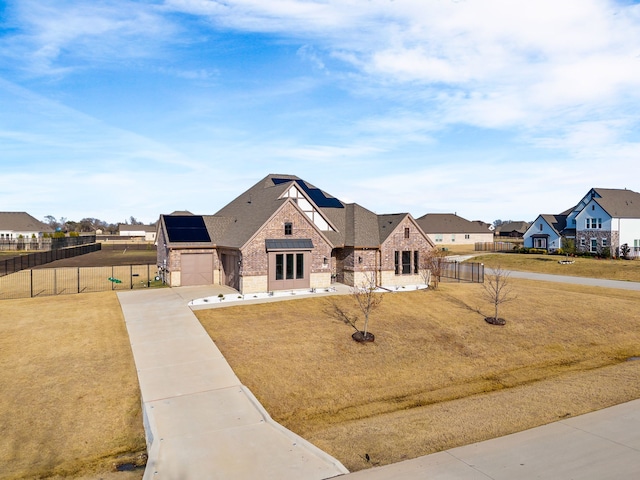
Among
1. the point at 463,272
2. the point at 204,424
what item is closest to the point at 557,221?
the point at 463,272

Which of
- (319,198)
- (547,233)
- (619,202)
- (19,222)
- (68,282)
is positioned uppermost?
(619,202)

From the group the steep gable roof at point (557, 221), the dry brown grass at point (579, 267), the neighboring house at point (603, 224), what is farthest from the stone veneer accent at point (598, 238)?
the dry brown grass at point (579, 267)

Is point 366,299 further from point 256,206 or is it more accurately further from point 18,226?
point 18,226

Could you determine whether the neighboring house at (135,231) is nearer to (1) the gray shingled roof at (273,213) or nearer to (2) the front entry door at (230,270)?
(1) the gray shingled roof at (273,213)

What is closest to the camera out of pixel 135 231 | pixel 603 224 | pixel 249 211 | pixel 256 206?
pixel 256 206

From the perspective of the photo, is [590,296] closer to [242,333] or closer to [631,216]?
[242,333]

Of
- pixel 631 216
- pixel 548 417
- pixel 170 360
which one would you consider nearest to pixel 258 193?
pixel 170 360
